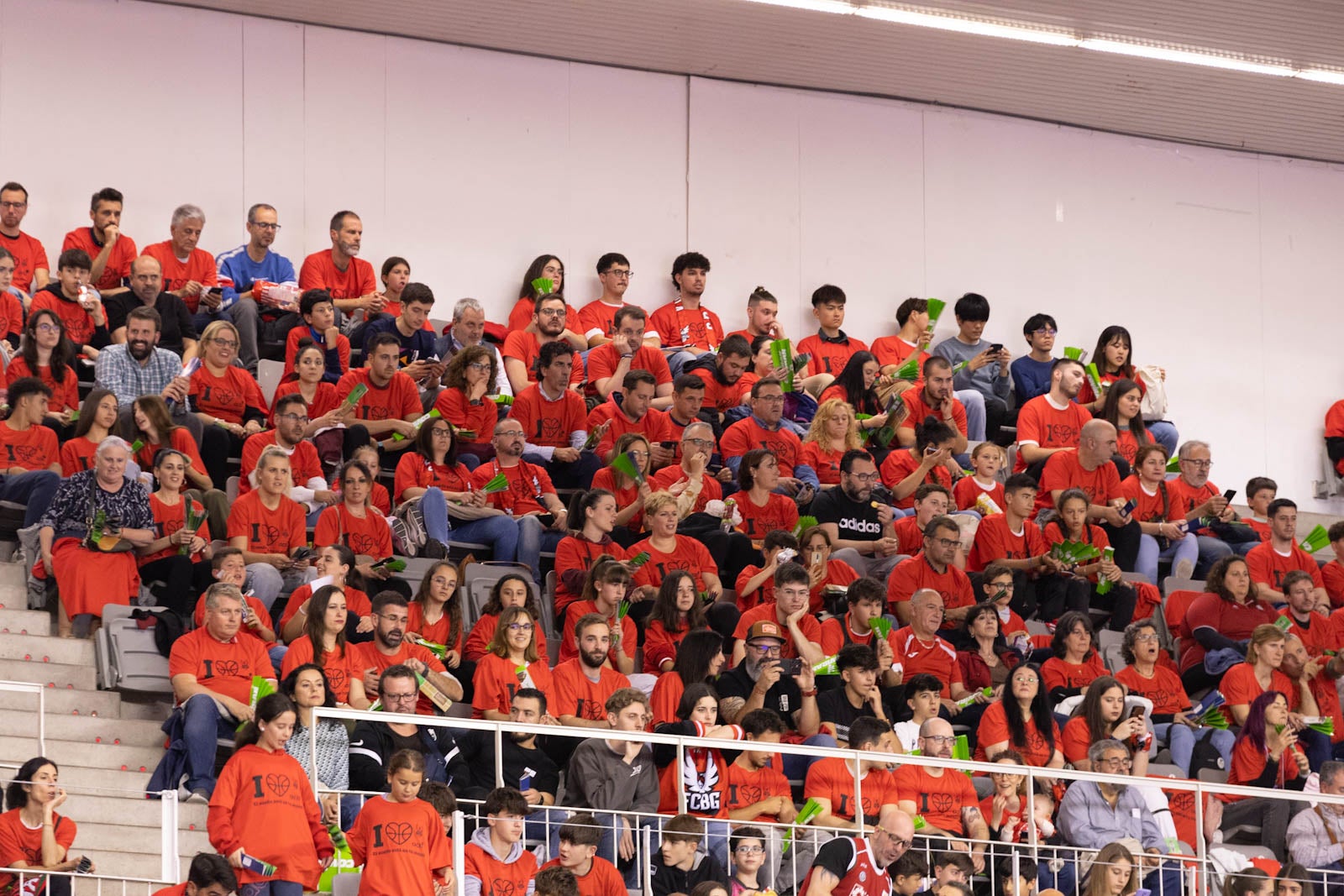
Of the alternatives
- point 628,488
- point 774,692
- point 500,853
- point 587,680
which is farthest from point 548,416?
point 500,853

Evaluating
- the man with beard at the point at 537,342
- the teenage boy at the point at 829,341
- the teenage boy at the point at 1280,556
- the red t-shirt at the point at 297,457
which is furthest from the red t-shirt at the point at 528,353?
the teenage boy at the point at 1280,556

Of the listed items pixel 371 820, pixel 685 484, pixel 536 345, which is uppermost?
pixel 536 345

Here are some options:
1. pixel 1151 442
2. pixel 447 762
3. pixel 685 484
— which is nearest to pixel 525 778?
pixel 447 762

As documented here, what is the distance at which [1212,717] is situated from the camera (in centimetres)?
1026

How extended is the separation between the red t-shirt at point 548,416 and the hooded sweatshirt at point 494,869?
14.1 feet

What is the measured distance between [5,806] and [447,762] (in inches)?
69.9

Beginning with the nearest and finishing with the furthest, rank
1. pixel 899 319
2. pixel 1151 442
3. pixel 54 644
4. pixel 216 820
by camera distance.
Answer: pixel 216 820 < pixel 54 644 < pixel 1151 442 < pixel 899 319

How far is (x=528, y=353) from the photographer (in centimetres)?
1248

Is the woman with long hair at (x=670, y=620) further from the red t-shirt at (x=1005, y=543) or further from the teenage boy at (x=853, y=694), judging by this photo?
the red t-shirt at (x=1005, y=543)

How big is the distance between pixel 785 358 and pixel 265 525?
152 inches

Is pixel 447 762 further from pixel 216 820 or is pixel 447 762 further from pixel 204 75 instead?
pixel 204 75

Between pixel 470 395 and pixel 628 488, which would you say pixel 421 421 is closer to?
pixel 470 395

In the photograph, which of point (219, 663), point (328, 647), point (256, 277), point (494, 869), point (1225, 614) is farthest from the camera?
point (256, 277)

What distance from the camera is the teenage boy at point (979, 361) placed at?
1319 cm
